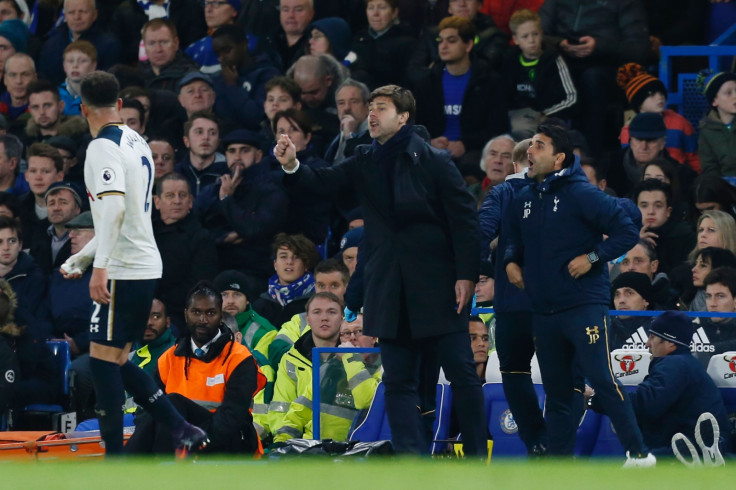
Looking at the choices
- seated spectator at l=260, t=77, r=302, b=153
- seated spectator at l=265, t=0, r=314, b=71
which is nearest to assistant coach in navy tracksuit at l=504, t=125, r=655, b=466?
seated spectator at l=260, t=77, r=302, b=153

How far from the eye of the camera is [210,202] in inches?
556

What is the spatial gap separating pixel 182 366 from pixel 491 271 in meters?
2.56

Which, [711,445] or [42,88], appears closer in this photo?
[711,445]

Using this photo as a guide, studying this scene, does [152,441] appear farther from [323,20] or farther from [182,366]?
[323,20]

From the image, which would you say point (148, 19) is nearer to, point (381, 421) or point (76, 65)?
point (76, 65)

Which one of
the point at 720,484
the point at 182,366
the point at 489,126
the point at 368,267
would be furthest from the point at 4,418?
the point at 720,484

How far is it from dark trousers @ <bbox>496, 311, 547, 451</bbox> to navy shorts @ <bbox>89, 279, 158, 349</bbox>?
7.21 ft

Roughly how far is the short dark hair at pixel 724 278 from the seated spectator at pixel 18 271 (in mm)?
5615

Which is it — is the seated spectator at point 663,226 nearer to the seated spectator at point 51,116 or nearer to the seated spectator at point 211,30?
the seated spectator at point 211,30

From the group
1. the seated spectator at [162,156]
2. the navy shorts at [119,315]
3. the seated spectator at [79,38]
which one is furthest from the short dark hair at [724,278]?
the seated spectator at [79,38]

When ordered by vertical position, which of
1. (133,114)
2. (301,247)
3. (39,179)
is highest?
(133,114)

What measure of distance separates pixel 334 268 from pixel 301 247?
71 centimetres

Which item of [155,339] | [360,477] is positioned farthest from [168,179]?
[360,477]

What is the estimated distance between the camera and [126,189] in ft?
29.3
